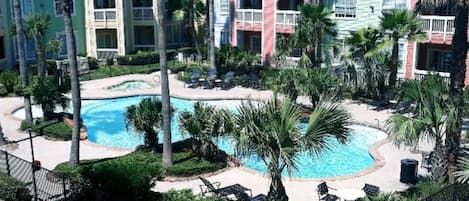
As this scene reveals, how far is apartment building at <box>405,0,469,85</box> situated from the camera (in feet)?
103

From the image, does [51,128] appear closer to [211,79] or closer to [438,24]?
[211,79]

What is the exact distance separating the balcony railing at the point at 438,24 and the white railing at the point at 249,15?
491 inches

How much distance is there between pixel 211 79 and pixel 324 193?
19680 millimetres

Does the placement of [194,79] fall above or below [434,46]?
below

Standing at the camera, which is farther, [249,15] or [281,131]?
[249,15]

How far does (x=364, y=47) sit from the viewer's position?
30.0 meters

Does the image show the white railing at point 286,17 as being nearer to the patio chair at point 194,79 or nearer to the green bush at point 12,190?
the patio chair at point 194,79

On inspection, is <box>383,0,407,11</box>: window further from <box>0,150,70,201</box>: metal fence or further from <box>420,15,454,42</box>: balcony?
<box>0,150,70,201</box>: metal fence

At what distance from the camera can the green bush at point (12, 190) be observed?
565 inches

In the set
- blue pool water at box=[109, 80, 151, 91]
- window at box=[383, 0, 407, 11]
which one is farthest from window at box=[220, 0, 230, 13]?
window at box=[383, 0, 407, 11]

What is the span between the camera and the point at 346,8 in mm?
36500

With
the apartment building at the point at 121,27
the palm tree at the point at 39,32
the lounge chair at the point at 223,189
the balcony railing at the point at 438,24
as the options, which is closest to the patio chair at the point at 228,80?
the palm tree at the point at 39,32

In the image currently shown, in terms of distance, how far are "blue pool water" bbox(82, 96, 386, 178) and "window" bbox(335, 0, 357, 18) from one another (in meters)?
10.3

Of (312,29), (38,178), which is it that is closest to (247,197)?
(38,178)
